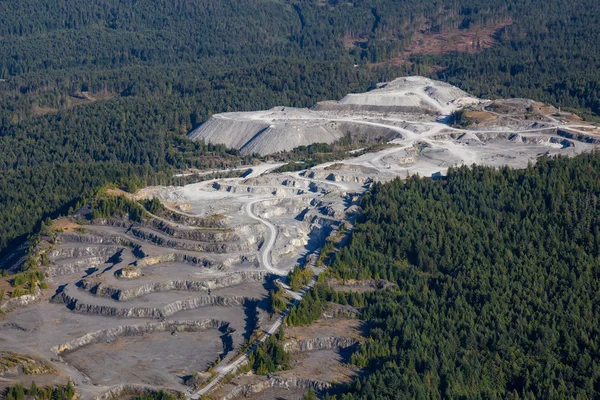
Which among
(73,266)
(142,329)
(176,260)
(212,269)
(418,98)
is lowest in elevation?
(142,329)

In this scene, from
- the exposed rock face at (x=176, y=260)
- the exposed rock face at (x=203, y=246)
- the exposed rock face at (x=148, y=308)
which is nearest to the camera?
the exposed rock face at (x=148, y=308)

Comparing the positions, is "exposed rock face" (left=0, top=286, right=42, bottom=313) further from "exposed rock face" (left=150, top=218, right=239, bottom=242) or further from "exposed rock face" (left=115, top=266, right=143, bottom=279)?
"exposed rock face" (left=150, top=218, right=239, bottom=242)

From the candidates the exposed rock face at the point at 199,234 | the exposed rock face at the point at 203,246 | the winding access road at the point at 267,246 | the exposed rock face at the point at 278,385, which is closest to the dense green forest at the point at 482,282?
the exposed rock face at the point at 278,385

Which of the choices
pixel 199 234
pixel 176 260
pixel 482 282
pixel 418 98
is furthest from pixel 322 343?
pixel 418 98

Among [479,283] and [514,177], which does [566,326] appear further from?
[514,177]

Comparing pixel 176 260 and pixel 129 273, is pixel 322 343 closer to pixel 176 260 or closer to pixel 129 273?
pixel 129 273

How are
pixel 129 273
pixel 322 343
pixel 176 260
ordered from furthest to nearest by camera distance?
pixel 176 260 → pixel 129 273 → pixel 322 343

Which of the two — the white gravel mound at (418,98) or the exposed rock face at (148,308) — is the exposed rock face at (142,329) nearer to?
the exposed rock face at (148,308)
